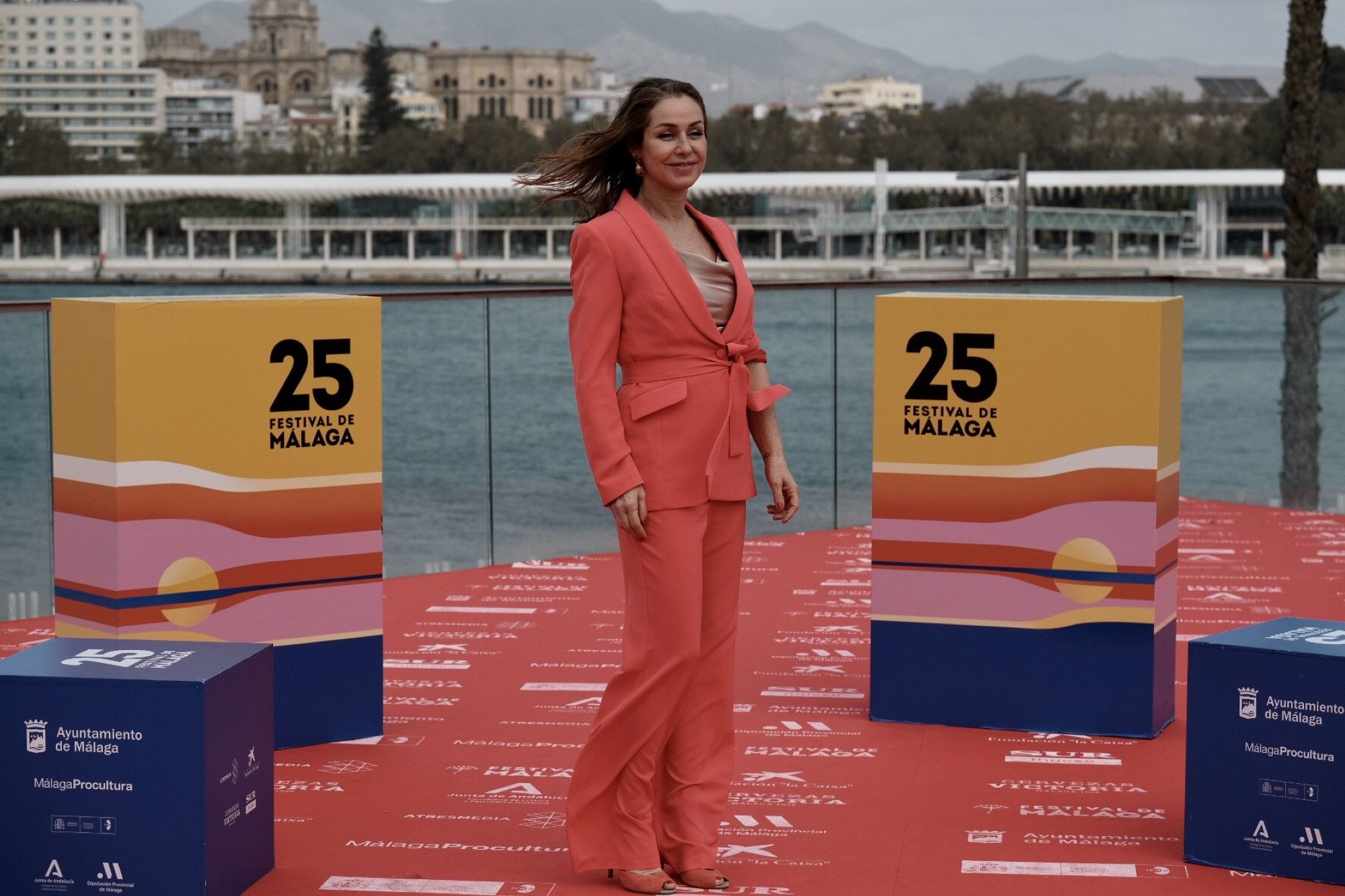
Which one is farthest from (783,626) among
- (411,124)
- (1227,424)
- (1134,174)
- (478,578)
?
(411,124)

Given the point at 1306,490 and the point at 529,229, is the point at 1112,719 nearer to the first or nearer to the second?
the point at 1306,490

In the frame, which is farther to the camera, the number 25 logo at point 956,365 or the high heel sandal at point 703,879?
the number 25 logo at point 956,365

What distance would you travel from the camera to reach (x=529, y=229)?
8756 cm

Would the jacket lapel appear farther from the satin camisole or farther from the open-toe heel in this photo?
the open-toe heel

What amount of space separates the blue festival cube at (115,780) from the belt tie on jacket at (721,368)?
0.80 m

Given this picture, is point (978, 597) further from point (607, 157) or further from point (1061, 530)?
point (607, 157)

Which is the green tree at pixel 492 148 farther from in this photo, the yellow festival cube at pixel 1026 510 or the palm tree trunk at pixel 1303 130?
the yellow festival cube at pixel 1026 510

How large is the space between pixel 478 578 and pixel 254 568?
244cm

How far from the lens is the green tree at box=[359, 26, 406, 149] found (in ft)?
367

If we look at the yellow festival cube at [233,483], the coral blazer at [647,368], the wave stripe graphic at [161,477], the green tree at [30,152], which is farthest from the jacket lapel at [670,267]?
the green tree at [30,152]

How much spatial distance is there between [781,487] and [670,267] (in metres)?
0.44

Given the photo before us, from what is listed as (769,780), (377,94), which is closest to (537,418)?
(769,780)

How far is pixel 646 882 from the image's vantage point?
118 inches

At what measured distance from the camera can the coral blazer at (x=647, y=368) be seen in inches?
115
